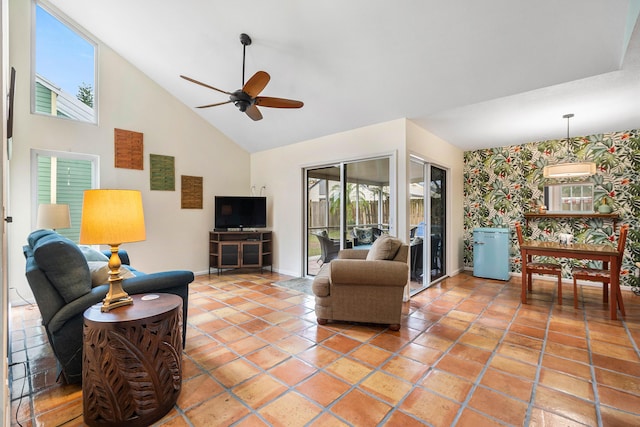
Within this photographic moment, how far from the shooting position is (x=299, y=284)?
185 inches

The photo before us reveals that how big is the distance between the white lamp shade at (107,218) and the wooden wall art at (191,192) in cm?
347

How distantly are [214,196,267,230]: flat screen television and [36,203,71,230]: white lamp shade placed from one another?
2.28m

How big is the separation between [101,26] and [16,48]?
1008mm

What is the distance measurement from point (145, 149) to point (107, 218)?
347cm

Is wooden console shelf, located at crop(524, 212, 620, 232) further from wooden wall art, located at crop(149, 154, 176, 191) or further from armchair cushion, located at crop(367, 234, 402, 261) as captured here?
wooden wall art, located at crop(149, 154, 176, 191)

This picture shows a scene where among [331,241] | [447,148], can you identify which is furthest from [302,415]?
[447,148]

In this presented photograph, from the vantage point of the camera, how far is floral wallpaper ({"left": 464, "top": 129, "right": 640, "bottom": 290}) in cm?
430

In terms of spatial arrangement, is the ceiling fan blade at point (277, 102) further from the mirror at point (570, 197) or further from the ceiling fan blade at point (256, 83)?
the mirror at point (570, 197)

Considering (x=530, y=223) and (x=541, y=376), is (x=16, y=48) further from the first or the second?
(x=530, y=223)

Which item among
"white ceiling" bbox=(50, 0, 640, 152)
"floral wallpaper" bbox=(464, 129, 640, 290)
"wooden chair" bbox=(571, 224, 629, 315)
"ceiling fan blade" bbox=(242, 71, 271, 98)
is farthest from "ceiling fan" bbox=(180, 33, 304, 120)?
"floral wallpaper" bbox=(464, 129, 640, 290)

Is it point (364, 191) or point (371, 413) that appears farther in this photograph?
point (364, 191)

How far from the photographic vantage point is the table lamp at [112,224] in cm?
178

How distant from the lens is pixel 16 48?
371 centimetres

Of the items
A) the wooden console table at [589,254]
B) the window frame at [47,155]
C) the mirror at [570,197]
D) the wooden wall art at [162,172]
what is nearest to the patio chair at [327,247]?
the wooden console table at [589,254]
